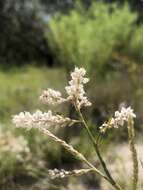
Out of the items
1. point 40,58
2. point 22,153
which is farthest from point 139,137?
point 40,58

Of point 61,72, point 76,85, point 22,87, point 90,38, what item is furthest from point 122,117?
point 61,72

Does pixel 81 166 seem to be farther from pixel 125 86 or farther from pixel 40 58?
pixel 40 58

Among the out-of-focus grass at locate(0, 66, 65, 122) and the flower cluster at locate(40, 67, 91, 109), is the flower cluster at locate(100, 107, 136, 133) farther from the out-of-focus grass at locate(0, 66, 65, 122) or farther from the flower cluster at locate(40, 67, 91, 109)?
the out-of-focus grass at locate(0, 66, 65, 122)

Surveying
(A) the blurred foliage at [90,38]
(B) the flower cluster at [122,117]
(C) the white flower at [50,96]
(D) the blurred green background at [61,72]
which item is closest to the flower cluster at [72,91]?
(C) the white flower at [50,96]

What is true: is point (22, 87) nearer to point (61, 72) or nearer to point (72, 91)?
point (61, 72)

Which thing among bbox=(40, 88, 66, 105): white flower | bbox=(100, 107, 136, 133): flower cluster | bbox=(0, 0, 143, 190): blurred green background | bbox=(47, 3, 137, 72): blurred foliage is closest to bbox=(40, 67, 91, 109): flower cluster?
bbox=(40, 88, 66, 105): white flower

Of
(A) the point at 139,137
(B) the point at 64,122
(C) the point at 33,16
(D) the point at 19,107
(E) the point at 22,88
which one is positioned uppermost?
(C) the point at 33,16

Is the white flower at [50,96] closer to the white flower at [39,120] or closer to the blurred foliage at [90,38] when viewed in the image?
the white flower at [39,120]
